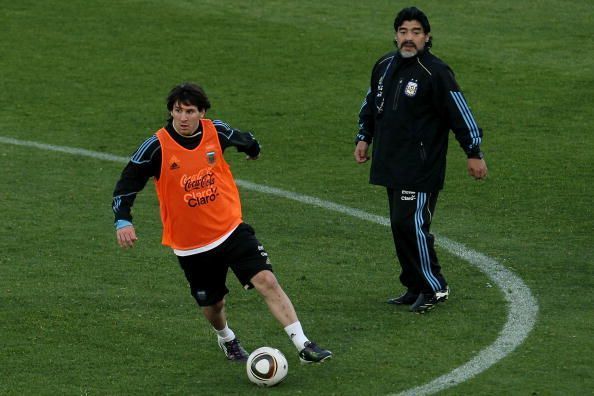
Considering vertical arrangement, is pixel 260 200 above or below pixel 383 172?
below

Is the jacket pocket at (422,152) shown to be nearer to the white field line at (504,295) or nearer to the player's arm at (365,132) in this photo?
the player's arm at (365,132)

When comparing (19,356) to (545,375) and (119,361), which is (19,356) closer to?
(119,361)

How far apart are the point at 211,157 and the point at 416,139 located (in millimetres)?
1839

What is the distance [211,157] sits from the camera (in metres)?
8.94

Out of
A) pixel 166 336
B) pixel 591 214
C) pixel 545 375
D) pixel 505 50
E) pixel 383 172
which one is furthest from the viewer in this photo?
pixel 505 50

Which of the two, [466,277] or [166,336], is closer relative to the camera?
[166,336]

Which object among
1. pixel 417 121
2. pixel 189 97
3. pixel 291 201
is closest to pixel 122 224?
pixel 189 97

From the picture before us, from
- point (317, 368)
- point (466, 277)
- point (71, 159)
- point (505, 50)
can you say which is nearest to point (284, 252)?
point (466, 277)

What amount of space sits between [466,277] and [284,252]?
5.33ft

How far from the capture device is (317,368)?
8.95 metres

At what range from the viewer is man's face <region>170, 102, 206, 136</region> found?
8789 millimetres

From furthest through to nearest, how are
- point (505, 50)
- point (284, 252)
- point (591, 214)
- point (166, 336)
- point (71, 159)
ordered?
point (505, 50), point (71, 159), point (591, 214), point (284, 252), point (166, 336)

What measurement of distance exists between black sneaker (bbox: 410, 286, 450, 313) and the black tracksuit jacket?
2.50 ft

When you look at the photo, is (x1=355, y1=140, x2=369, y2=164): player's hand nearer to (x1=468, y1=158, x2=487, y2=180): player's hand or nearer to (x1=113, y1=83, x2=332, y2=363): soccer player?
(x1=468, y1=158, x2=487, y2=180): player's hand
